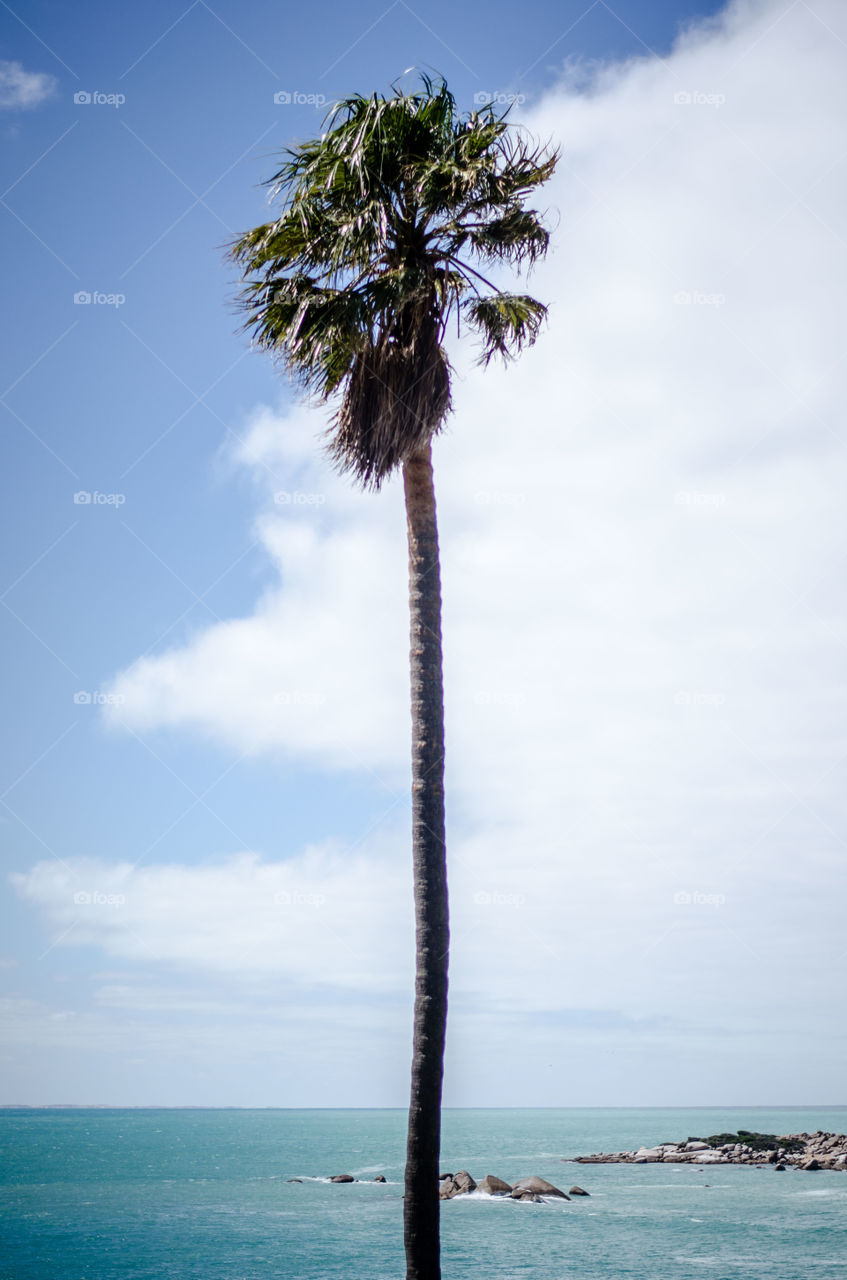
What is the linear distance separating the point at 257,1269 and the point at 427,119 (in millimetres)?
26845

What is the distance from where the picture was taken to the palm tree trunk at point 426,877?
379 inches

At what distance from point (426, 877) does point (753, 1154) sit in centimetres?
6067

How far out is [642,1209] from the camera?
3831cm

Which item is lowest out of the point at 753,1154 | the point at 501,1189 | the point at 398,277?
the point at 753,1154

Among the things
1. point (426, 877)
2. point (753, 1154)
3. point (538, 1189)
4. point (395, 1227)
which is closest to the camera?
point (426, 877)

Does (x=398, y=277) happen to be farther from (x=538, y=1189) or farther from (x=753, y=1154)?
(x=753, y=1154)

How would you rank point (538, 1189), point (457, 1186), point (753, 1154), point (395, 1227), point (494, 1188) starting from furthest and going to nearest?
point (753, 1154), point (494, 1188), point (457, 1186), point (538, 1189), point (395, 1227)

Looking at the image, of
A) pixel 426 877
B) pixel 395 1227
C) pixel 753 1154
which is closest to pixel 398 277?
pixel 426 877

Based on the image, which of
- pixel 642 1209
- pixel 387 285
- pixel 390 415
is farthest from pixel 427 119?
pixel 642 1209

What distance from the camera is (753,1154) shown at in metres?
60.3

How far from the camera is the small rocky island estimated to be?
184 ft

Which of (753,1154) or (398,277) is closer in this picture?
(398,277)

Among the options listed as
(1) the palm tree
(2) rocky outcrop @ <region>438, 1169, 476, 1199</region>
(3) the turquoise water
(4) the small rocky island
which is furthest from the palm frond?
(4) the small rocky island

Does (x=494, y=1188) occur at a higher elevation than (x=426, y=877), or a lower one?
lower
